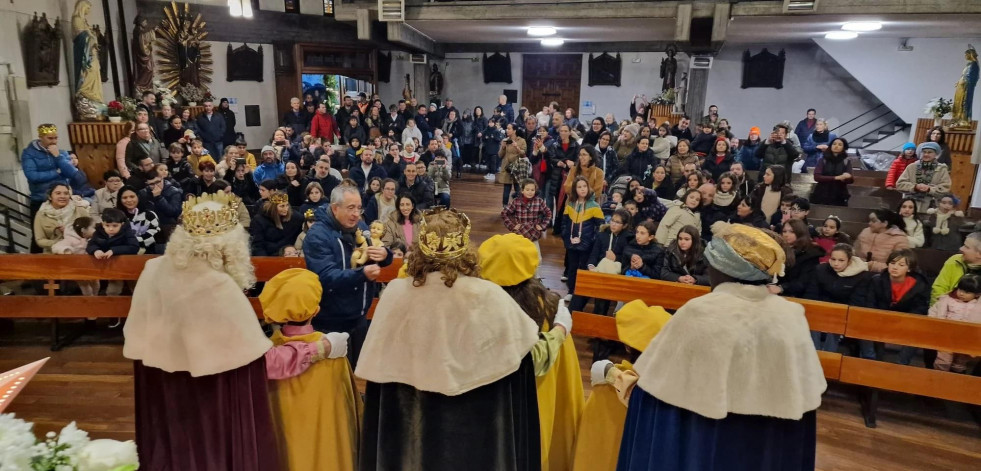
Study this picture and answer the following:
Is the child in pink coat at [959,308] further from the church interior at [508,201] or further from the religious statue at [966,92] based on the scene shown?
the religious statue at [966,92]

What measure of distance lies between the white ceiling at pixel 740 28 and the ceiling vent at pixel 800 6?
568mm

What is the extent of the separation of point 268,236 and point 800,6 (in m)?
8.37

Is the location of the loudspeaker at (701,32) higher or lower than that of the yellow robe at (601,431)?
higher

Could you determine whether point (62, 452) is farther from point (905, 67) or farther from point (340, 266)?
point (905, 67)

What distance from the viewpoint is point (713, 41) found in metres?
9.90

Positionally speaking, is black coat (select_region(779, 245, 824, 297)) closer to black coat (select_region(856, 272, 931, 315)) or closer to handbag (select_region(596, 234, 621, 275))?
black coat (select_region(856, 272, 931, 315))

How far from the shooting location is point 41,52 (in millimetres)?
7848

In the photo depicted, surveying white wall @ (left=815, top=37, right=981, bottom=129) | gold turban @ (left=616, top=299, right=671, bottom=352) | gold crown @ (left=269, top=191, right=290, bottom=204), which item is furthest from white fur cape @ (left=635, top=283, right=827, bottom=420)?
white wall @ (left=815, top=37, right=981, bottom=129)

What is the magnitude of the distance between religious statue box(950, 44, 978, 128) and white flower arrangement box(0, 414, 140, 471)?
33.8ft

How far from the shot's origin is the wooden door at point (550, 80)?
16.0 meters

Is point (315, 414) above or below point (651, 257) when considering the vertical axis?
below

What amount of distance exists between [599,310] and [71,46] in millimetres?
8196

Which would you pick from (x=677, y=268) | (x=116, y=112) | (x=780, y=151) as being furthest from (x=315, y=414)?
(x=116, y=112)

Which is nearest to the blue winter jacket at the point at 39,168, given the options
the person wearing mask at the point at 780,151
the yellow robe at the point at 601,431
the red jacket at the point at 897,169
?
the yellow robe at the point at 601,431
